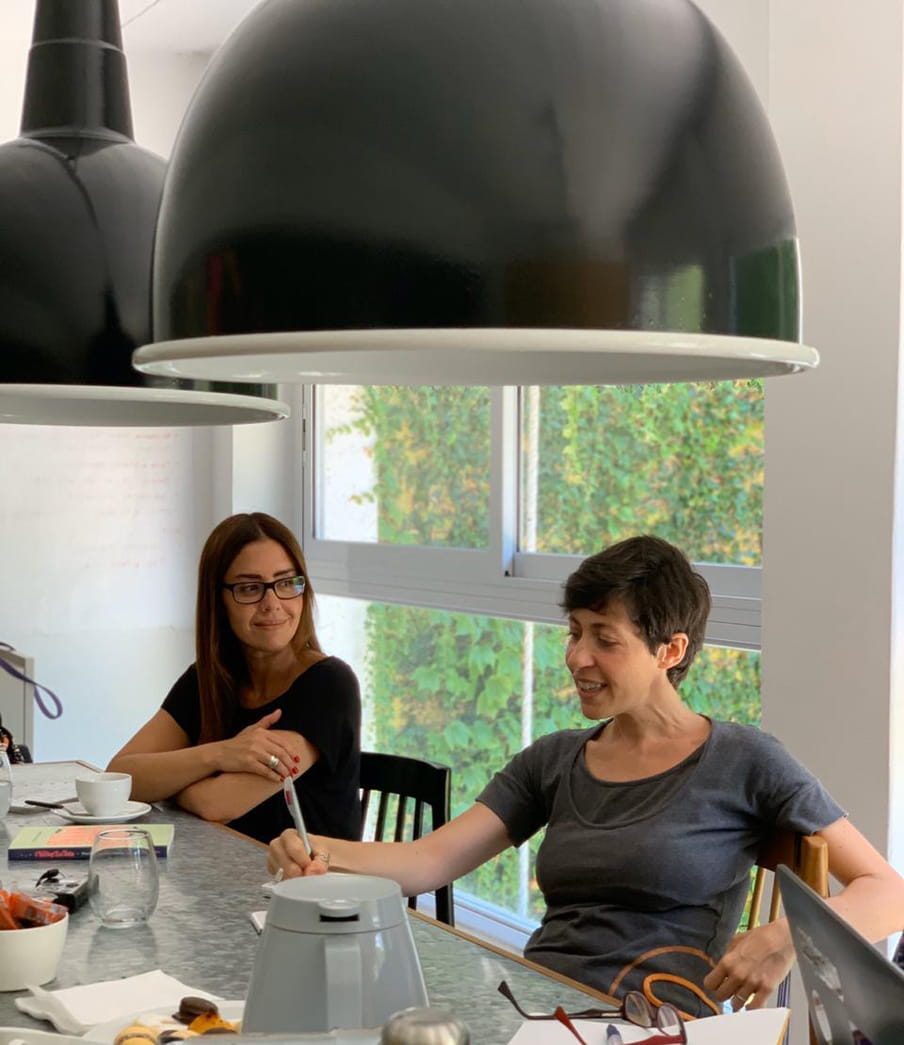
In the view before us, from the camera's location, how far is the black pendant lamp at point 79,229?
1178 mm

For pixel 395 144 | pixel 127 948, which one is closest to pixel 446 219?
pixel 395 144

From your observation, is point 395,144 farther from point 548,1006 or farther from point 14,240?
point 548,1006

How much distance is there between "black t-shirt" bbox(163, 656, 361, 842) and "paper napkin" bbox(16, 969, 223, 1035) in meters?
0.99

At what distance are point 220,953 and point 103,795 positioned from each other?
0.80 metres

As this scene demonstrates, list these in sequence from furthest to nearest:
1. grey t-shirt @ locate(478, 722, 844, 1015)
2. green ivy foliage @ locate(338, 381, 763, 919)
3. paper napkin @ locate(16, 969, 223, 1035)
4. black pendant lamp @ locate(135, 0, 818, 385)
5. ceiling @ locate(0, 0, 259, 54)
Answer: ceiling @ locate(0, 0, 259, 54)
green ivy foliage @ locate(338, 381, 763, 919)
grey t-shirt @ locate(478, 722, 844, 1015)
paper napkin @ locate(16, 969, 223, 1035)
black pendant lamp @ locate(135, 0, 818, 385)

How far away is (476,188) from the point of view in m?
0.65

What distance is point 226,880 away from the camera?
199 cm

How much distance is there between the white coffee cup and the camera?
7.75 ft

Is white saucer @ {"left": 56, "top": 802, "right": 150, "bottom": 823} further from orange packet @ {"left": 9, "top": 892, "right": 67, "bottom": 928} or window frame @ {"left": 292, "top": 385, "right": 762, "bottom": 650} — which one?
window frame @ {"left": 292, "top": 385, "right": 762, "bottom": 650}

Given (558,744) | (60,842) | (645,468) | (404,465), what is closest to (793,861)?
(558,744)

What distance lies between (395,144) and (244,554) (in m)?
2.11

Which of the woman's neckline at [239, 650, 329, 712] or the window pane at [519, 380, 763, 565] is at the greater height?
the window pane at [519, 380, 763, 565]

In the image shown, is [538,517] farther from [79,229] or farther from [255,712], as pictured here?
[79,229]

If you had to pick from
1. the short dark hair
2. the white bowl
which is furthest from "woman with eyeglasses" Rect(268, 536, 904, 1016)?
the white bowl
